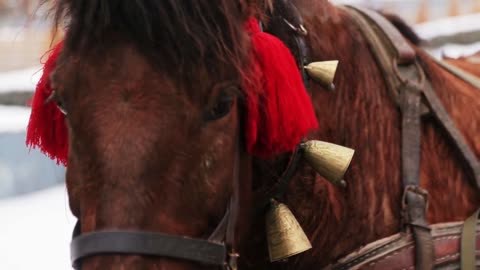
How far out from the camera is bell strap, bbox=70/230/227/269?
1.58 m

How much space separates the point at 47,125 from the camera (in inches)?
78.3

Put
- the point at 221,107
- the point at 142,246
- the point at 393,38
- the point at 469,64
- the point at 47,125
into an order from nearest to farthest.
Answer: the point at 142,246, the point at 221,107, the point at 47,125, the point at 393,38, the point at 469,64

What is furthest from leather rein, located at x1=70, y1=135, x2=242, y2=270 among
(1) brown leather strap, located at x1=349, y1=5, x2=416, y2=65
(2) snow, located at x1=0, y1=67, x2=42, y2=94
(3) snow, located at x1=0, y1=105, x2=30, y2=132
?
(2) snow, located at x1=0, y1=67, x2=42, y2=94

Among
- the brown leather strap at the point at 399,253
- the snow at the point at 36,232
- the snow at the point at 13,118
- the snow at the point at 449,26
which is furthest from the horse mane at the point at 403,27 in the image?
the snow at the point at 449,26

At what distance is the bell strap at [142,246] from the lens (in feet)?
5.18

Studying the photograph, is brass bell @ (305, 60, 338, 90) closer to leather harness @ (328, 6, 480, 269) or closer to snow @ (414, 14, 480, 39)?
leather harness @ (328, 6, 480, 269)

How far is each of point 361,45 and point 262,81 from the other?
1.82 feet

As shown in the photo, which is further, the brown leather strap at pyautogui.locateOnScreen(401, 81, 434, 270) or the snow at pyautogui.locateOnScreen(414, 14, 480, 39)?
the snow at pyautogui.locateOnScreen(414, 14, 480, 39)

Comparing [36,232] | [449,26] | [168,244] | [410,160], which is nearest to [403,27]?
[410,160]

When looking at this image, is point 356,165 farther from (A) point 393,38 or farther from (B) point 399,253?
(A) point 393,38

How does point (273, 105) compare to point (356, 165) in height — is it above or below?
above

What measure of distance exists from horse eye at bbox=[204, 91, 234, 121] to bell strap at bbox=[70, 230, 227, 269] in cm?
24

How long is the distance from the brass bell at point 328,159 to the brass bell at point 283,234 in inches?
4.9

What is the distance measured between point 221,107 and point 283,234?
423 millimetres
